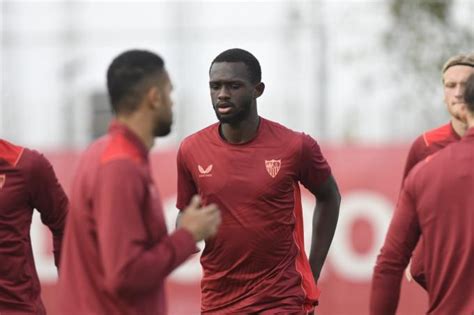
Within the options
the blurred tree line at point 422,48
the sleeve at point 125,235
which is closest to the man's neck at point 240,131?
the sleeve at point 125,235

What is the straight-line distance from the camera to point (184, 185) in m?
8.11

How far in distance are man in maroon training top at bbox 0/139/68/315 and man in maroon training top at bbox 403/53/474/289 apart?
2274mm

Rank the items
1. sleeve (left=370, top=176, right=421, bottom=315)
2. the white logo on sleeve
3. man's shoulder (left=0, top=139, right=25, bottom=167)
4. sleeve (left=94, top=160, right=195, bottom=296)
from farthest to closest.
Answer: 1. the white logo on sleeve
2. man's shoulder (left=0, top=139, right=25, bottom=167)
3. sleeve (left=370, top=176, right=421, bottom=315)
4. sleeve (left=94, top=160, right=195, bottom=296)

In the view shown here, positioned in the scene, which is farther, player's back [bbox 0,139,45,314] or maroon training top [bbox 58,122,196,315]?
player's back [bbox 0,139,45,314]

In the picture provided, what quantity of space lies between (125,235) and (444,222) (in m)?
1.76

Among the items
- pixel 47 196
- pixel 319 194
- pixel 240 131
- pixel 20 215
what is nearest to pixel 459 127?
pixel 319 194

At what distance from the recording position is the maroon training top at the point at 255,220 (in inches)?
306

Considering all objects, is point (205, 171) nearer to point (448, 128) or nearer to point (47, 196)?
point (47, 196)

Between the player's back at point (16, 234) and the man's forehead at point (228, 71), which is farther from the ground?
the man's forehead at point (228, 71)

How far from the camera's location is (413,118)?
19.6 metres

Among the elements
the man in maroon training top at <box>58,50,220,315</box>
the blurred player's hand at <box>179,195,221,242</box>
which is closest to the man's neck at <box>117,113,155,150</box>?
the man in maroon training top at <box>58,50,220,315</box>

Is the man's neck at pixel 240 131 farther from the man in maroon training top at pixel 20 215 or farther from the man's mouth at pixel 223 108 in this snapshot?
the man in maroon training top at pixel 20 215

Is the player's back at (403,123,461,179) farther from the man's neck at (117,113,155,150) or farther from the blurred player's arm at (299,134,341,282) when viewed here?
the man's neck at (117,113,155,150)

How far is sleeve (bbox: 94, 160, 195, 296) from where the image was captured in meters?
5.48
